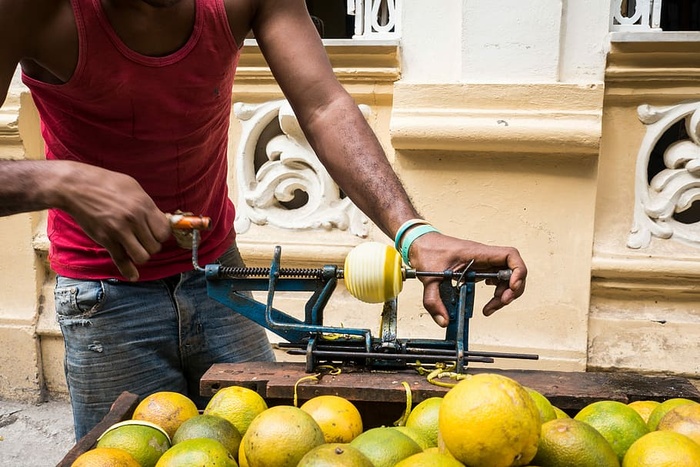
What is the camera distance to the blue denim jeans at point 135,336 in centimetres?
185

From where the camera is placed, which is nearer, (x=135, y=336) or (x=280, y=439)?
(x=280, y=439)

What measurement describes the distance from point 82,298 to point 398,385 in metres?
0.91

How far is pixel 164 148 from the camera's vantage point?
1.84 metres

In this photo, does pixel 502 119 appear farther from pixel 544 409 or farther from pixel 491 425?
pixel 491 425

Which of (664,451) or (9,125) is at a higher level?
(9,125)

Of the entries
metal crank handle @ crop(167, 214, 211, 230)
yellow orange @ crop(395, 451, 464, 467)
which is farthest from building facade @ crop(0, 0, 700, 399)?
yellow orange @ crop(395, 451, 464, 467)

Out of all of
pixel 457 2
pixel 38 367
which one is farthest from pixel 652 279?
pixel 38 367

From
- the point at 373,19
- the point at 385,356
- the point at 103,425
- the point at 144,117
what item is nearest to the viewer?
the point at 103,425

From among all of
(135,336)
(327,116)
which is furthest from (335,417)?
(327,116)

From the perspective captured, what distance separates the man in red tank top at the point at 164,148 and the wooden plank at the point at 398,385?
0.60 ft

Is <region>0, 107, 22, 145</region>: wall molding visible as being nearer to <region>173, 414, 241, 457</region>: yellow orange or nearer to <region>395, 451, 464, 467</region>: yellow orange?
<region>173, 414, 241, 457</region>: yellow orange

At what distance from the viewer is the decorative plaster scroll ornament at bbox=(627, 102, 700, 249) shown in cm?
294

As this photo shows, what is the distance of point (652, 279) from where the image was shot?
119 inches

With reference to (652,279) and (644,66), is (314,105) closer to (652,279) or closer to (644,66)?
(644,66)
